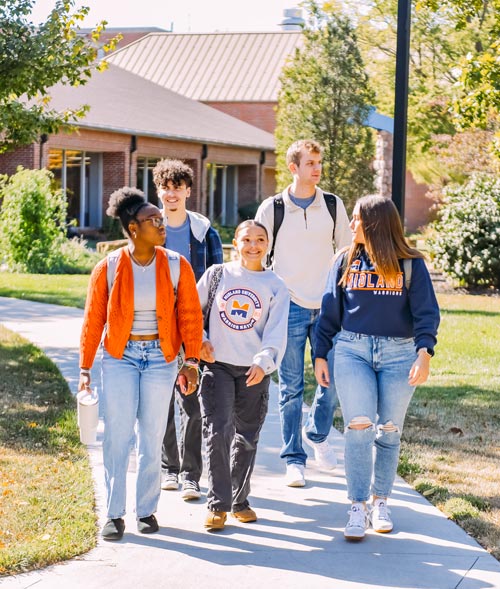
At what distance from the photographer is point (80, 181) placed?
3056 centimetres

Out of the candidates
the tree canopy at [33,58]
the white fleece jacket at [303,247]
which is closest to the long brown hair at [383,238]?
the white fleece jacket at [303,247]

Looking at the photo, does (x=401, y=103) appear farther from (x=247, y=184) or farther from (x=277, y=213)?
(x=247, y=184)

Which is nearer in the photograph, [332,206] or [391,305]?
[391,305]

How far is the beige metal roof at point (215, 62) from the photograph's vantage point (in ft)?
159

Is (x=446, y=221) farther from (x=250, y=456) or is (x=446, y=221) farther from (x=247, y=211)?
(x=247, y=211)

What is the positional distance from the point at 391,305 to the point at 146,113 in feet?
96.2

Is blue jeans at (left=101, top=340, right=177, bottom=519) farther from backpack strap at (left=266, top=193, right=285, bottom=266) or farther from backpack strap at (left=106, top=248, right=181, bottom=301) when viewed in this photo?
backpack strap at (left=266, top=193, right=285, bottom=266)

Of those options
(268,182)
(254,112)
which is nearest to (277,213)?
(268,182)

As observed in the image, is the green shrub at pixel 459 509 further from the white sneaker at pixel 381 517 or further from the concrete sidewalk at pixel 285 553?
the white sneaker at pixel 381 517

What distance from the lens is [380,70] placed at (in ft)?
125

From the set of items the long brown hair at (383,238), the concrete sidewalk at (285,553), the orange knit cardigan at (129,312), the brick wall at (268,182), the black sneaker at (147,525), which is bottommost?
the concrete sidewalk at (285,553)

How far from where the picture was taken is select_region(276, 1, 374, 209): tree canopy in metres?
24.1

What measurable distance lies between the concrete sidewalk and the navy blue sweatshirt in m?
1.01

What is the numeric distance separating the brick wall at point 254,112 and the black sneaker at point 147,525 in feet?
140
